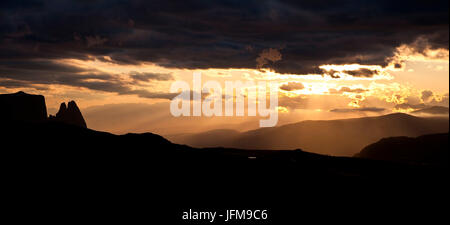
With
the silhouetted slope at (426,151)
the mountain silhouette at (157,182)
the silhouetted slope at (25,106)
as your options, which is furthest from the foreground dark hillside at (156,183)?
the silhouetted slope at (25,106)

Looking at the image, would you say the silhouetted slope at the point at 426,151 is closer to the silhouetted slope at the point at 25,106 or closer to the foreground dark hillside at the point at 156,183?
the foreground dark hillside at the point at 156,183

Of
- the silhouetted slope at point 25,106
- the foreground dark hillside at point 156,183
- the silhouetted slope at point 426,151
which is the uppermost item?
the silhouetted slope at point 25,106

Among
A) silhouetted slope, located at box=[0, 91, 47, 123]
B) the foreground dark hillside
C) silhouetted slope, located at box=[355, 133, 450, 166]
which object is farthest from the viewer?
silhouetted slope, located at box=[0, 91, 47, 123]

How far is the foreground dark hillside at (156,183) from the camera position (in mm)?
53375

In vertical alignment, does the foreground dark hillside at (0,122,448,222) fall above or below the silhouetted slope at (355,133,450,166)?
above

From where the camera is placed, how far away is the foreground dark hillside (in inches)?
2101

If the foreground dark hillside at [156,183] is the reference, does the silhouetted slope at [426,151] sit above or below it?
below

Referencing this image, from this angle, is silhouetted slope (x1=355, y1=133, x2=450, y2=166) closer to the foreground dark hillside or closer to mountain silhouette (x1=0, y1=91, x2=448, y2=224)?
the foreground dark hillside

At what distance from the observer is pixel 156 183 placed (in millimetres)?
61812

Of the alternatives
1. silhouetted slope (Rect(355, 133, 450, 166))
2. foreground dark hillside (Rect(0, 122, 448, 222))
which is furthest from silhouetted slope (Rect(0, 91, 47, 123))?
silhouetted slope (Rect(355, 133, 450, 166))

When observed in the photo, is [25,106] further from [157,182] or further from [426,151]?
[426,151]

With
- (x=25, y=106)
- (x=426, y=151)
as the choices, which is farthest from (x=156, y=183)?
(x=426, y=151)

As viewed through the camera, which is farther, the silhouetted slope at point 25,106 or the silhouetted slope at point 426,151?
the silhouetted slope at point 25,106
